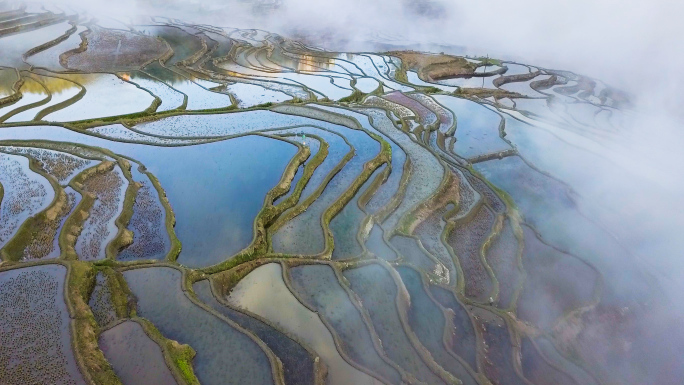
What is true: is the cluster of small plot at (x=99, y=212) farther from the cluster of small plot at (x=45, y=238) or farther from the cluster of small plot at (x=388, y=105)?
the cluster of small plot at (x=388, y=105)

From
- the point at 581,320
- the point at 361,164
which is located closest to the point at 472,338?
the point at 581,320

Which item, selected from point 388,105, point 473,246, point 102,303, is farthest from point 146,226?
point 388,105

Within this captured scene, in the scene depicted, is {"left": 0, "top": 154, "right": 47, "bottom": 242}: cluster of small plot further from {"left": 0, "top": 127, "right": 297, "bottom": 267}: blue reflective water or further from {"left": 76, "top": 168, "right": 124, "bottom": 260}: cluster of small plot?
{"left": 0, "top": 127, "right": 297, "bottom": 267}: blue reflective water

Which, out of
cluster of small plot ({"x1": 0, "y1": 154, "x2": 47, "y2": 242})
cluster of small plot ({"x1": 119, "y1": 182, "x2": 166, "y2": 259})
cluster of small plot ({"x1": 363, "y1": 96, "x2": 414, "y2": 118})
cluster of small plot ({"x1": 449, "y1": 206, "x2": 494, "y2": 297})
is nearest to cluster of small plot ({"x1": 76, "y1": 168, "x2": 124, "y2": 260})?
cluster of small plot ({"x1": 119, "y1": 182, "x2": 166, "y2": 259})

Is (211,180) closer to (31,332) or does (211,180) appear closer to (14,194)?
(14,194)

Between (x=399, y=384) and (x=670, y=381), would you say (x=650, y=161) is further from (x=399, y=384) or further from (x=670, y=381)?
(x=399, y=384)

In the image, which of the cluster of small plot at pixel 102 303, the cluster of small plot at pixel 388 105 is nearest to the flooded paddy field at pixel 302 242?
the cluster of small plot at pixel 102 303
